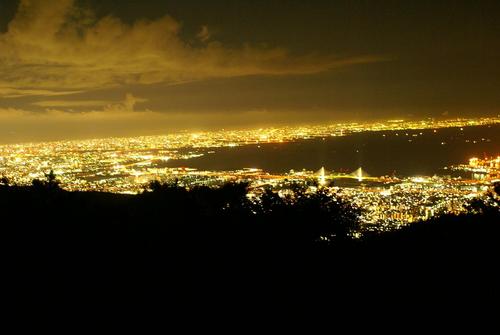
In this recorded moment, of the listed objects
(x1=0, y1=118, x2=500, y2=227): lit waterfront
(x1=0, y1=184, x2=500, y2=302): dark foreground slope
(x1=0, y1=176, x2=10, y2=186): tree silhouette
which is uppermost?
(x1=0, y1=176, x2=10, y2=186): tree silhouette

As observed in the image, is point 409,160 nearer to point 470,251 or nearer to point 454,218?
point 454,218

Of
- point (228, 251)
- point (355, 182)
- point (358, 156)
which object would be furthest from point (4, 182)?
point (358, 156)

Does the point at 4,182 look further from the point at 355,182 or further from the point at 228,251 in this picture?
the point at 355,182

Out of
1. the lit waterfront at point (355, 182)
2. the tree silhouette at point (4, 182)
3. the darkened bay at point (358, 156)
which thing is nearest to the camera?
the tree silhouette at point (4, 182)

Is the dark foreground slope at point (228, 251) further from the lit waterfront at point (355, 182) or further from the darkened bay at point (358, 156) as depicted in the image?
the darkened bay at point (358, 156)

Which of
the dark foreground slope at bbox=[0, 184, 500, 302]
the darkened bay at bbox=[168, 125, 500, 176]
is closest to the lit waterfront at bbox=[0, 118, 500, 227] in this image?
the darkened bay at bbox=[168, 125, 500, 176]

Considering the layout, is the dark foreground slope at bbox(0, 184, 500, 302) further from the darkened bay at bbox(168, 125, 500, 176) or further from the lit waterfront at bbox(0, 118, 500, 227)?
the darkened bay at bbox(168, 125, 500, 176)

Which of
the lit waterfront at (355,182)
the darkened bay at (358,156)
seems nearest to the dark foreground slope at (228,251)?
the lit waterfront at (355,182)

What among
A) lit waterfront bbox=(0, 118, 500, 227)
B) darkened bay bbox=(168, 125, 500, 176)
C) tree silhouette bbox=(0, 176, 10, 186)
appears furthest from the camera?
darkened bay bbox=(168, 125, 500, 176)

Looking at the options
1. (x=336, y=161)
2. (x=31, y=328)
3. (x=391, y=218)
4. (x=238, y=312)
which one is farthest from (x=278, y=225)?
(x=336, y=161)
